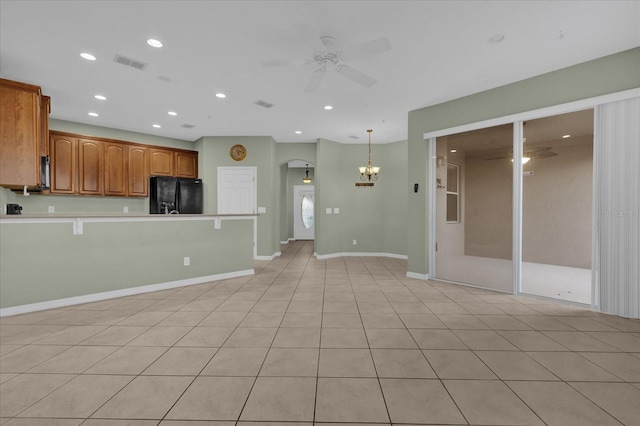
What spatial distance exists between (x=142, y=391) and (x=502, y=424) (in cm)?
208

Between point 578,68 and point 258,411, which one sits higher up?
point 578,68

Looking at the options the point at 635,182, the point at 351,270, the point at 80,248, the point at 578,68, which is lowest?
the point at 351,270

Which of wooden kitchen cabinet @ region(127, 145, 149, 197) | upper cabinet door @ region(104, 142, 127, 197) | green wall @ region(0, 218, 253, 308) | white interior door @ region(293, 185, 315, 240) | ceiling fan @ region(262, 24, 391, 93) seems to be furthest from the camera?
white interior door @ region(293, 185, 315, 240)

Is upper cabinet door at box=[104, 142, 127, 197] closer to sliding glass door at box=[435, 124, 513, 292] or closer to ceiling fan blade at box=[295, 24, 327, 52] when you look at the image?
ceiling fan blade at box=[295, 24, 327, 52]

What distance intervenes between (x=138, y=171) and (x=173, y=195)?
920mm

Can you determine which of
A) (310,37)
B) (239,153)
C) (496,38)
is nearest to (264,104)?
(310,37)

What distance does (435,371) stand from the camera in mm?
1968

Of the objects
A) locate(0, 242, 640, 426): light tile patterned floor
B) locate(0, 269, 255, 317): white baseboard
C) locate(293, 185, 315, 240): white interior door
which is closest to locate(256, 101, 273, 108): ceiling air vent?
locate(0, 269, 255, 317): white baseboard

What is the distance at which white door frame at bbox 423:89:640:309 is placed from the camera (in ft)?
10.4

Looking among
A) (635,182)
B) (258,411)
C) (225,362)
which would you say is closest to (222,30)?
(225,362)

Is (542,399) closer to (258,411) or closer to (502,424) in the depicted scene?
(502,424)

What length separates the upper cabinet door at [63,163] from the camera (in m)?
5.32

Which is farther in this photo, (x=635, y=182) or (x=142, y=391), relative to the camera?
(x=635, y=182)

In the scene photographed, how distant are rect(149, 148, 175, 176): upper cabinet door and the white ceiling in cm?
176
